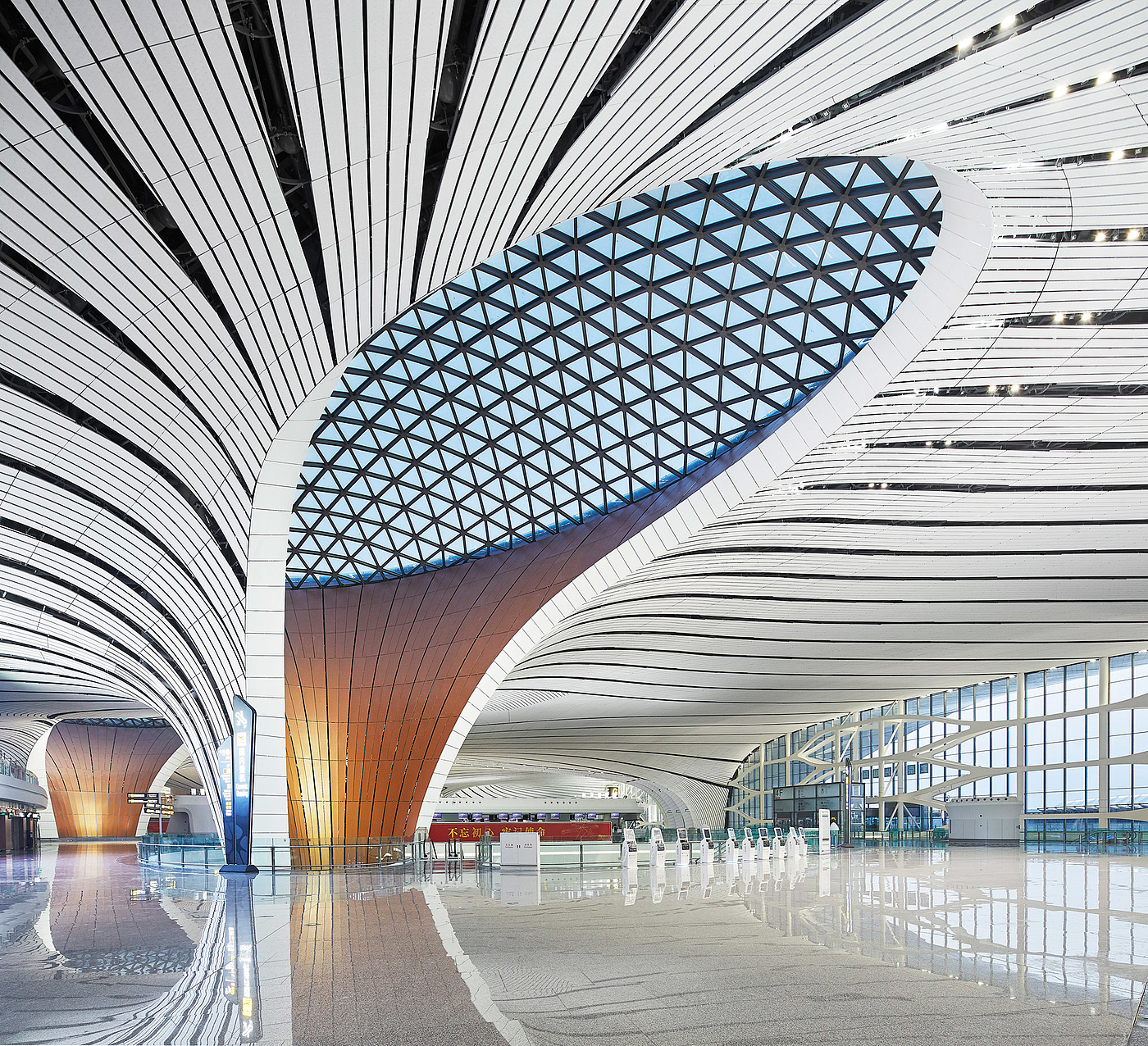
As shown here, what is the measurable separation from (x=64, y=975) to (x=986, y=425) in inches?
898

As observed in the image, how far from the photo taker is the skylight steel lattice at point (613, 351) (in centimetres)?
2142

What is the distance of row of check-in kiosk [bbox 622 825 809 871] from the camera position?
26156 mm

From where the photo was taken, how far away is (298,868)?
25.1 m

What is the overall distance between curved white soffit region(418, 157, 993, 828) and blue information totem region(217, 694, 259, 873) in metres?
11.0

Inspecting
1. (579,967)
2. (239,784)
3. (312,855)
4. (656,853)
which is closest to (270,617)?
(239,784)

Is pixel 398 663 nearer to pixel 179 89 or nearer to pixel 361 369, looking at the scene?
pixel 361 369

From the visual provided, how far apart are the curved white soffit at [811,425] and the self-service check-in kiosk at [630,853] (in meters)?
8.43

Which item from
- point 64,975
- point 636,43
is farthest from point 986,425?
point 64,975

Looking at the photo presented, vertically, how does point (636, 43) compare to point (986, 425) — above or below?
above

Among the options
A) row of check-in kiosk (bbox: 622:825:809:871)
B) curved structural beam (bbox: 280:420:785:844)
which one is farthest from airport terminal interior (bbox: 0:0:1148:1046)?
row of check-in kiosk (bbox: 622:825:809:871)

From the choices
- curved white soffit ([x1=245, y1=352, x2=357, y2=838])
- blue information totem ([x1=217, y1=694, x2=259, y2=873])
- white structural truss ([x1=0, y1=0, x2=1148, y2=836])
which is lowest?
blue information totem ([x1=217, y1=694, x2=259, y2=873])

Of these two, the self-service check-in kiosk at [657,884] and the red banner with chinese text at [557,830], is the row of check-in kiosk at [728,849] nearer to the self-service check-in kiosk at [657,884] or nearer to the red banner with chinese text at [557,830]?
the self-service check-in kiosk at [657,884]

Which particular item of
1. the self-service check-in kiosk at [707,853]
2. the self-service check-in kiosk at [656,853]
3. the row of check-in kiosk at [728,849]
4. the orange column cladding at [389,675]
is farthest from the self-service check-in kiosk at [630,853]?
the orange column cladding at [389,675]

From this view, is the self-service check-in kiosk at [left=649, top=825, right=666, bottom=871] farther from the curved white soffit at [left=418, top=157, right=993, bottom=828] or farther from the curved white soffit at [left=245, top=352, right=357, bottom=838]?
the curved white soffit at [left=245, top=352, right=357, bottom=838]
